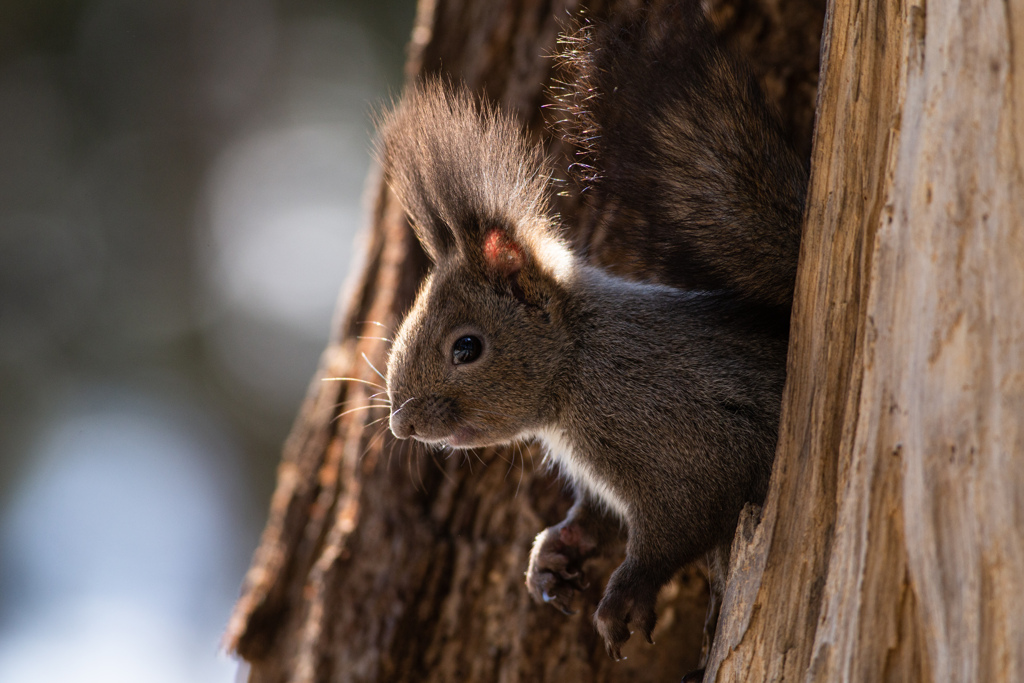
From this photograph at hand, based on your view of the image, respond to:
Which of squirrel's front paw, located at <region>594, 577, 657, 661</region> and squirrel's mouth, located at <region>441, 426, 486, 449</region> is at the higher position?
squirrel's mouth, located at <region>441, 426, 486, 449</region>

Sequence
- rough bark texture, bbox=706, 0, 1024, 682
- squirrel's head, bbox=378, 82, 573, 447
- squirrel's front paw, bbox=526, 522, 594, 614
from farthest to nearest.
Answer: squirrel's front paw, bbox=526, 522, 594, 614 < squirrel's head, bbox=378, 82, 573, 447 < rough bark texture, bbox=706, 0, 1024, 682

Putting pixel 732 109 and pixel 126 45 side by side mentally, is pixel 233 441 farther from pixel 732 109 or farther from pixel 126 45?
pixel 732 109

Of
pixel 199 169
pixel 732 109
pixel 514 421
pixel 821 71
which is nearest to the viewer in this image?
pixel 821 71

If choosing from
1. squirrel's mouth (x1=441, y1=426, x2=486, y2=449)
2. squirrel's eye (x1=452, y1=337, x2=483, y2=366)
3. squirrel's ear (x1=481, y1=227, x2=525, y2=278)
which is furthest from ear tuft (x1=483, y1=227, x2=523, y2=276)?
squirrel's mouth (x1=441, y1=426, x2=486, y2=449)

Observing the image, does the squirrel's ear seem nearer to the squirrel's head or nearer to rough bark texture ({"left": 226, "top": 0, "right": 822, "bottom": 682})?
the squirrel's head

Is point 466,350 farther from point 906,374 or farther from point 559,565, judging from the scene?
point 906,374

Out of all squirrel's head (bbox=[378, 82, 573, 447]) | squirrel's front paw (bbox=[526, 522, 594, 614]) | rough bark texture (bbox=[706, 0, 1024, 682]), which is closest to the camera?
rough bark texture (bbox=[706, 0, 1024, 682])

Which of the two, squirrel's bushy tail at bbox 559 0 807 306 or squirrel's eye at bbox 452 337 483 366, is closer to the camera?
squirrel's bushy tail at bbox 559 0 807 306

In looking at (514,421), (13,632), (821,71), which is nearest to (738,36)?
(821,71)

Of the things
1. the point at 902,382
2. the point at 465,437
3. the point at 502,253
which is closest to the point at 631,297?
→ the point at 502,253
